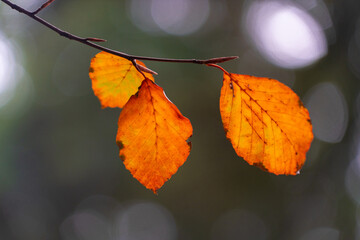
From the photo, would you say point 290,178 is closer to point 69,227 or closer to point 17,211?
point 69,227

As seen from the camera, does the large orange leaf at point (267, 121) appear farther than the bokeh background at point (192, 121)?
No

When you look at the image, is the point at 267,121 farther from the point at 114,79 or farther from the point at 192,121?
the point at 192,121

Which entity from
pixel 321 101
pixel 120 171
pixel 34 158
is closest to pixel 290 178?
pixel 321 101

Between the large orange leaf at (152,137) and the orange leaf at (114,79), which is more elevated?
the orange leaf at (114,79)

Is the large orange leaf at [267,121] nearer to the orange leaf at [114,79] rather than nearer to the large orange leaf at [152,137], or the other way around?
the large orange leaf at [152,137]

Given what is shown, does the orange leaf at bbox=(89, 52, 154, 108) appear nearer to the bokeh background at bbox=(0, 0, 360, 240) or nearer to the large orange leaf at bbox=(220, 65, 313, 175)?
the large orange leaf at bbox=(220, 65, 313, 175)

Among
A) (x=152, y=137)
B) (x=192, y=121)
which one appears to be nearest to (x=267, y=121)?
(x=152, y=137)

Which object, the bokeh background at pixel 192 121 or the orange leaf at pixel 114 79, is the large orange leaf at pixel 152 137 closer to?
the orange leaf at pixel 114 79

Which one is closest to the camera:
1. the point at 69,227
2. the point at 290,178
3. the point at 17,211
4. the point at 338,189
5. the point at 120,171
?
the point at 338,189

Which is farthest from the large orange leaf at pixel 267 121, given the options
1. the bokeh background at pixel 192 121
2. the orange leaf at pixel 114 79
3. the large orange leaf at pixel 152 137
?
the bokeh background at pixel 192 121
